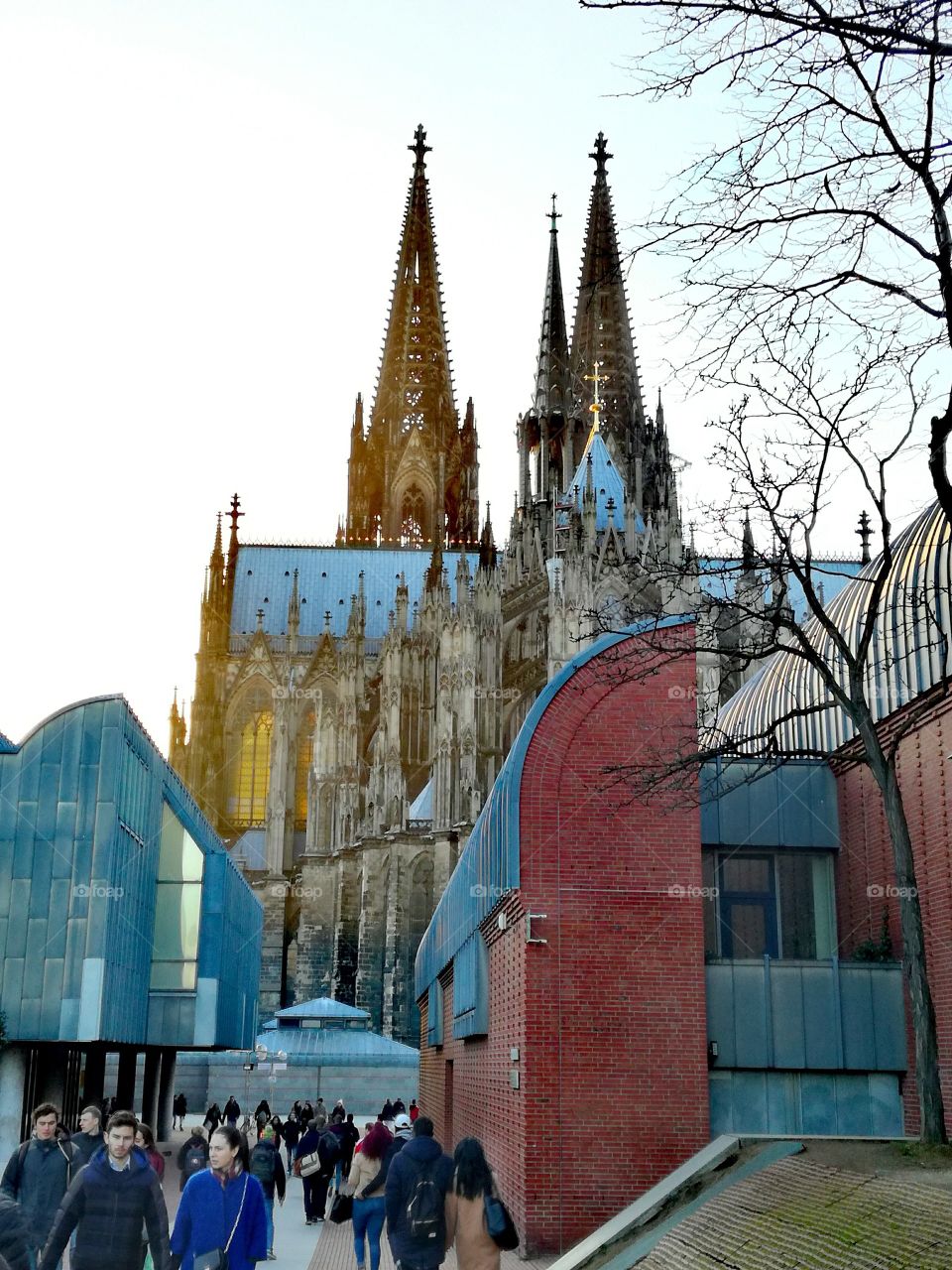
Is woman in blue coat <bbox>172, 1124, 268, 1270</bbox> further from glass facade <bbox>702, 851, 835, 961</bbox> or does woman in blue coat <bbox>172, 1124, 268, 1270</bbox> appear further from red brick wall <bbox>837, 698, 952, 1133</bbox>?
glass facade <bbox>702, 851, 835, 961</bbox>

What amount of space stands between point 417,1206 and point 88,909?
1191 cm

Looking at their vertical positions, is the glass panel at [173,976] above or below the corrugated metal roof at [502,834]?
below

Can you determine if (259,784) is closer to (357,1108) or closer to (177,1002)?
(357,1108)

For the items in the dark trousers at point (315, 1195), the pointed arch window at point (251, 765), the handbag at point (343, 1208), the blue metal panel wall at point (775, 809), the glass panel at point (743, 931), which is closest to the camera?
the handbag at point (343, 1208)

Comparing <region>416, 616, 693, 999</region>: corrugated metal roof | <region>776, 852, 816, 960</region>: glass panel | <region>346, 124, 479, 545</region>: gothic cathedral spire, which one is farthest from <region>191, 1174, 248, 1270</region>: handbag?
<region>346, 124, 479, 545</region>: gothic cathedral spire

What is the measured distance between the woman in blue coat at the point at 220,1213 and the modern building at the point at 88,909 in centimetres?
1233

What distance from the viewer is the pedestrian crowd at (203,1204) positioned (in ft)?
24.5

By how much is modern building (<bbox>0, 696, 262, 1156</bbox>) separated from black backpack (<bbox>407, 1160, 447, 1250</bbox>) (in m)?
11.3

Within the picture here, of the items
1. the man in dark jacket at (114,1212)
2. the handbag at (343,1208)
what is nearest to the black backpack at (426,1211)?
the man in dark jacket at (114,1212)

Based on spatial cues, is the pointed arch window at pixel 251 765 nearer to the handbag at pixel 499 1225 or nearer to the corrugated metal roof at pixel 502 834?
the corrugated metal roof at pixel 502 834

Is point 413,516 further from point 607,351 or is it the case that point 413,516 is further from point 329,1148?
point 329,1148

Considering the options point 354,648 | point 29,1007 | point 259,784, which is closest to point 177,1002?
point 29,1007

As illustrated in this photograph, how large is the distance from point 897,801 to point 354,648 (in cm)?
5357

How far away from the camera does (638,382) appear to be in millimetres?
76000
